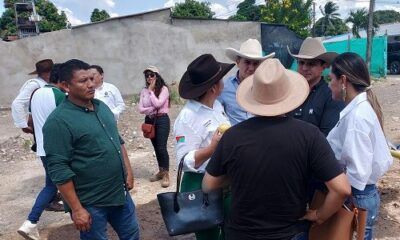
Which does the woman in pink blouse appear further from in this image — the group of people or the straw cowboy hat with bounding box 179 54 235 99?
the straw cowboy hat with bounding box 179 54 235 99

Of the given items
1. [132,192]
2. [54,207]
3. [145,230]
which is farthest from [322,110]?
[54,207]

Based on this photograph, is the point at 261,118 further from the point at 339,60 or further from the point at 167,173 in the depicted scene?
the point at 167,173

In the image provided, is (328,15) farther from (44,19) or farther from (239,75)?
(239,75)

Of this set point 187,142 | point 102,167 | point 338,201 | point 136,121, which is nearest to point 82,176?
point 102,167

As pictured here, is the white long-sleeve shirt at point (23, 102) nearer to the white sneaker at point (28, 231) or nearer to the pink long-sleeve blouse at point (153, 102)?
the white sneaker at point (28, 231)

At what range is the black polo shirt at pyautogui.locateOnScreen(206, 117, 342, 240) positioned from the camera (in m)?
1.76

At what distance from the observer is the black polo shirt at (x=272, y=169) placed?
176cm

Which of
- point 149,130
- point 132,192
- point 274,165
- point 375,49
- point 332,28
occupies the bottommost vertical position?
point 132,192

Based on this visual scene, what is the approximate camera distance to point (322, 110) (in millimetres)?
2740

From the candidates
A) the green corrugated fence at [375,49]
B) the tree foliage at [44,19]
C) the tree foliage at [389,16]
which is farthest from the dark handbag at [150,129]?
the tree foliage at [389,16]

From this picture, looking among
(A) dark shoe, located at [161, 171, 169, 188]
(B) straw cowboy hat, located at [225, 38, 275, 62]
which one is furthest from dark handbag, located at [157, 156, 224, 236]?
(A) dark shoe, located at [161, 171, 169, 188]

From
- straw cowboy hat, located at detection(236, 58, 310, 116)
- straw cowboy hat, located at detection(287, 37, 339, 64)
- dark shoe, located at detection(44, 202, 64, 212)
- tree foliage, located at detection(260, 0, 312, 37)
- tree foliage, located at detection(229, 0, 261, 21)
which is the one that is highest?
tree foliage, located at detection(229, 0, 261, 21)

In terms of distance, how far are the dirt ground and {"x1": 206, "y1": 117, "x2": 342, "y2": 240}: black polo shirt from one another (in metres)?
2.09

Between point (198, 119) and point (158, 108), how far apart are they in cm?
304
